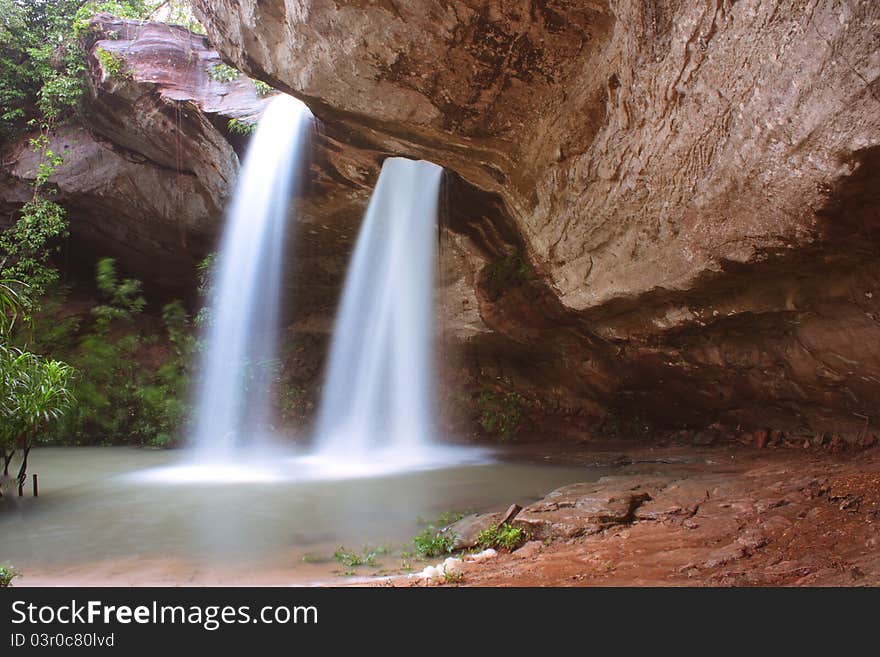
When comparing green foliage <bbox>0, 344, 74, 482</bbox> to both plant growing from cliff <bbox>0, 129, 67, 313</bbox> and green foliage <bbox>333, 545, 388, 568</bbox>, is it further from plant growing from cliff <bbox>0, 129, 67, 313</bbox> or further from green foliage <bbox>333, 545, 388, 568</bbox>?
plant growing from cliff <bbox>0, 129, 67, 313</bbox>

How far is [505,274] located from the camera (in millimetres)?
10977

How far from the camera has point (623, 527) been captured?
16.2 ft

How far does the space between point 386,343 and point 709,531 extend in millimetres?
8768

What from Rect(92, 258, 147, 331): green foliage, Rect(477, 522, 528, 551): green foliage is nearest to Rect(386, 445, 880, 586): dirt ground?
Rect(477, 522, 528, 551): green foliage

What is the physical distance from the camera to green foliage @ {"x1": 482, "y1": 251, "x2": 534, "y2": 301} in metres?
10.6

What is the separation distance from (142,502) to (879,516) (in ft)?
22.4

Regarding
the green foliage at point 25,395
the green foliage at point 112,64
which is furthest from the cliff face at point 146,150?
the green foliage at point 25,395

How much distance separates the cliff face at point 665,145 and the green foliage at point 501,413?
387cm

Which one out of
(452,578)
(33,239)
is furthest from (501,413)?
(33,239)

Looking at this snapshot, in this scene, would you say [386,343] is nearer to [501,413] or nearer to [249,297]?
[501,413]

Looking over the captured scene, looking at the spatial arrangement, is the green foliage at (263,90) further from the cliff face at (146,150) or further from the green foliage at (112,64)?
the green foliage at (112,64)

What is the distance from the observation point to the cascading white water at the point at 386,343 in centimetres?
1183

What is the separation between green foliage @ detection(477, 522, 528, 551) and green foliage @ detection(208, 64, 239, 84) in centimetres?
1038
